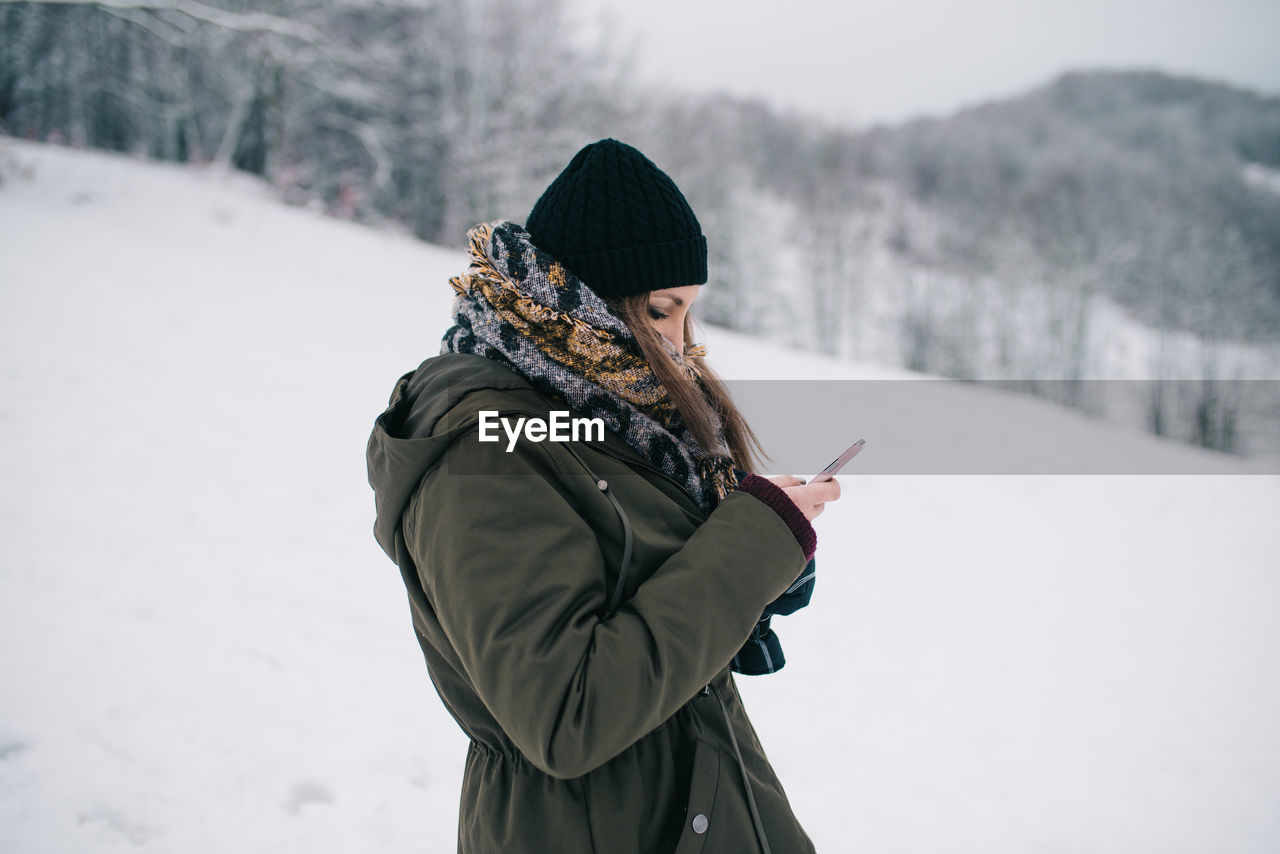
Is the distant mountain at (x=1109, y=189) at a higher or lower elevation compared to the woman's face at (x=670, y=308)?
higher

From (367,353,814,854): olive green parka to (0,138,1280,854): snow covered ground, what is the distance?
81.5 inches

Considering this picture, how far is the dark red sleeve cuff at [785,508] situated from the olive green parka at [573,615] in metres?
0.02

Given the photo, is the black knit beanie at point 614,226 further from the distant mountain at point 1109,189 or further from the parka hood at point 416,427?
the distant mountain at point 1109,189

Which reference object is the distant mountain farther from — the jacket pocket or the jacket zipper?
the jacket pocket

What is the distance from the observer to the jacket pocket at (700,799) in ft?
3.08

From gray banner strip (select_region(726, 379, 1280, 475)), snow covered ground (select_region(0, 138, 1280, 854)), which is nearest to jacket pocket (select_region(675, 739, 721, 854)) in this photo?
snow covered ground (select_region(0, 138, 1280, 854))

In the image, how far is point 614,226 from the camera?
1.06m

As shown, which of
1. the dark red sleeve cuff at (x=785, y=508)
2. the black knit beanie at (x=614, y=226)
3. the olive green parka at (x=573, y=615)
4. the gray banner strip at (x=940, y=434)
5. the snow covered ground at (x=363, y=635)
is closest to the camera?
the olive green parka at (x=573, y=615)

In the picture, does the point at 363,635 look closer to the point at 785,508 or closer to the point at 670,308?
the point at 670,308

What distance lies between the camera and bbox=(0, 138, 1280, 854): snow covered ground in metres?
2.75

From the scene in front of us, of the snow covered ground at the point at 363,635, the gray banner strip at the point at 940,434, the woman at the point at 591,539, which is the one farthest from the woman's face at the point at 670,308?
the gray banner strip at the point at 940,434

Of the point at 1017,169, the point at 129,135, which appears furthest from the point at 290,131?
the point at 1017,169

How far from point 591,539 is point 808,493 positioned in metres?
0.37

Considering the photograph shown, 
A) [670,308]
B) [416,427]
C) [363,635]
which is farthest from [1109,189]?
[416,427]
